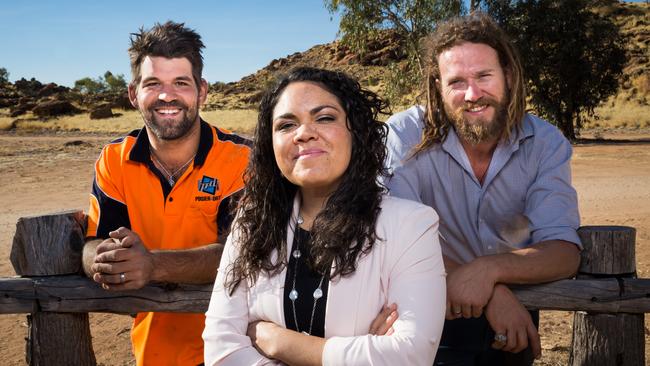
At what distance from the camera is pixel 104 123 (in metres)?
33.9

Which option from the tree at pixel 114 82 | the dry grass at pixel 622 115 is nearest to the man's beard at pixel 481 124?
the dry grass at pixel 622 115

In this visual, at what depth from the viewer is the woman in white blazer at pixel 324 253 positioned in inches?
81.4

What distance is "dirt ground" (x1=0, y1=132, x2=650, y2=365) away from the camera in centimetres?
479

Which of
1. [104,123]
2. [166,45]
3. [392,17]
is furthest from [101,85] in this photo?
[166,45]

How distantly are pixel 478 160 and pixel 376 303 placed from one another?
A: 4.06 ft

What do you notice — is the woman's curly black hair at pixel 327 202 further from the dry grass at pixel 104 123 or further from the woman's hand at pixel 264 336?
the dry grass at pixel 104 123

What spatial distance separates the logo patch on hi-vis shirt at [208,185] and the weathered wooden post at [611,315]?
5.49 ft

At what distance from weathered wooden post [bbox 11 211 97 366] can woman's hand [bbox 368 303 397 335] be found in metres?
1.50

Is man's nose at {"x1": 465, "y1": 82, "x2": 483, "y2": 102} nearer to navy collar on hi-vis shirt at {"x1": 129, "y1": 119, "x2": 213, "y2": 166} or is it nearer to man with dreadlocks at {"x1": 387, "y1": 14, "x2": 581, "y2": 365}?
man with dreadlocks at {"x1": 387, "y1": 14, "x2": 581, "y2": 365}

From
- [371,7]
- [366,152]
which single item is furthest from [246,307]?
[371,7]

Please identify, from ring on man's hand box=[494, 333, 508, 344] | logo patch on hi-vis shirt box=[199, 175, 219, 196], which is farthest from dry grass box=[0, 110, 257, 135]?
ring on man's hand box=[494, 333, 508, 344]

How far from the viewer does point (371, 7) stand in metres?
20.3

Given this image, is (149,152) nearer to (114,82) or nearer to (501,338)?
(501,338)

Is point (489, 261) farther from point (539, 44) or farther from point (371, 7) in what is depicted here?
point (539, 44)
